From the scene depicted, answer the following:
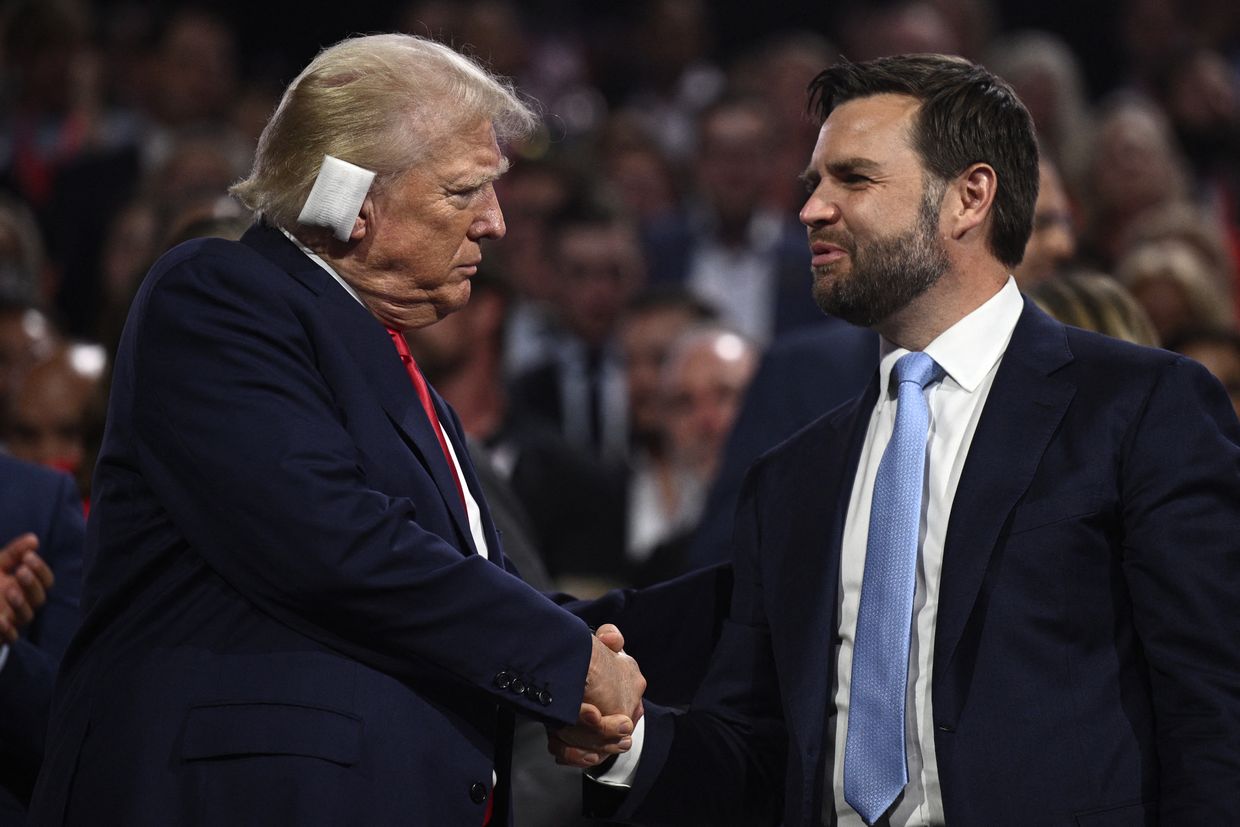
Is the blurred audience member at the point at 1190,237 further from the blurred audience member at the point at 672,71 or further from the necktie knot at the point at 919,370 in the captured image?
the blurred audience member at the point at 672,71

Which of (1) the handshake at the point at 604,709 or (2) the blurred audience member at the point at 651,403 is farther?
(2) the blurred audience member at the point at 651,403

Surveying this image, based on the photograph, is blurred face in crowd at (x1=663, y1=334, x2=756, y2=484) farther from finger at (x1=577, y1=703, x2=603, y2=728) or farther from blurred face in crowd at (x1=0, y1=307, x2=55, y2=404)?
finger at (x1=577, y1=703, x2=603, y2=728)

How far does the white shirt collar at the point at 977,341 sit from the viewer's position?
3.15m

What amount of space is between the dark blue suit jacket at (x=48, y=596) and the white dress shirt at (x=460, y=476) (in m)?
0.95

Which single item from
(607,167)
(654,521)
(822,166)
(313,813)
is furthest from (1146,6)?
(313,813)

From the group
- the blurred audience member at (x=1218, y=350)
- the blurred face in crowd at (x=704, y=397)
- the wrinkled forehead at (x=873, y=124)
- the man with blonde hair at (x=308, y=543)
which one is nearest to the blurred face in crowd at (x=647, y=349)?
the blurred face in crowd at (x=704, y=397)

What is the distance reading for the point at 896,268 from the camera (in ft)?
10.5

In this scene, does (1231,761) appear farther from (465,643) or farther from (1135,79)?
(1135,79)

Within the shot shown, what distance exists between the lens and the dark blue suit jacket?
3408mm

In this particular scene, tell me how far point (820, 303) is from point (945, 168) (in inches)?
13.5

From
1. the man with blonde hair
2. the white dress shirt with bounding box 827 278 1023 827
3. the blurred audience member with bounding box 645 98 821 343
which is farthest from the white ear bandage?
the blurred audience member with bounding box 645 98 821 343

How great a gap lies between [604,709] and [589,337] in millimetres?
4304

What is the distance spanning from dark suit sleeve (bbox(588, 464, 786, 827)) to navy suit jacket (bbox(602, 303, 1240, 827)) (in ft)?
0.77

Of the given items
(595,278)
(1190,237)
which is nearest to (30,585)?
(595,278)
